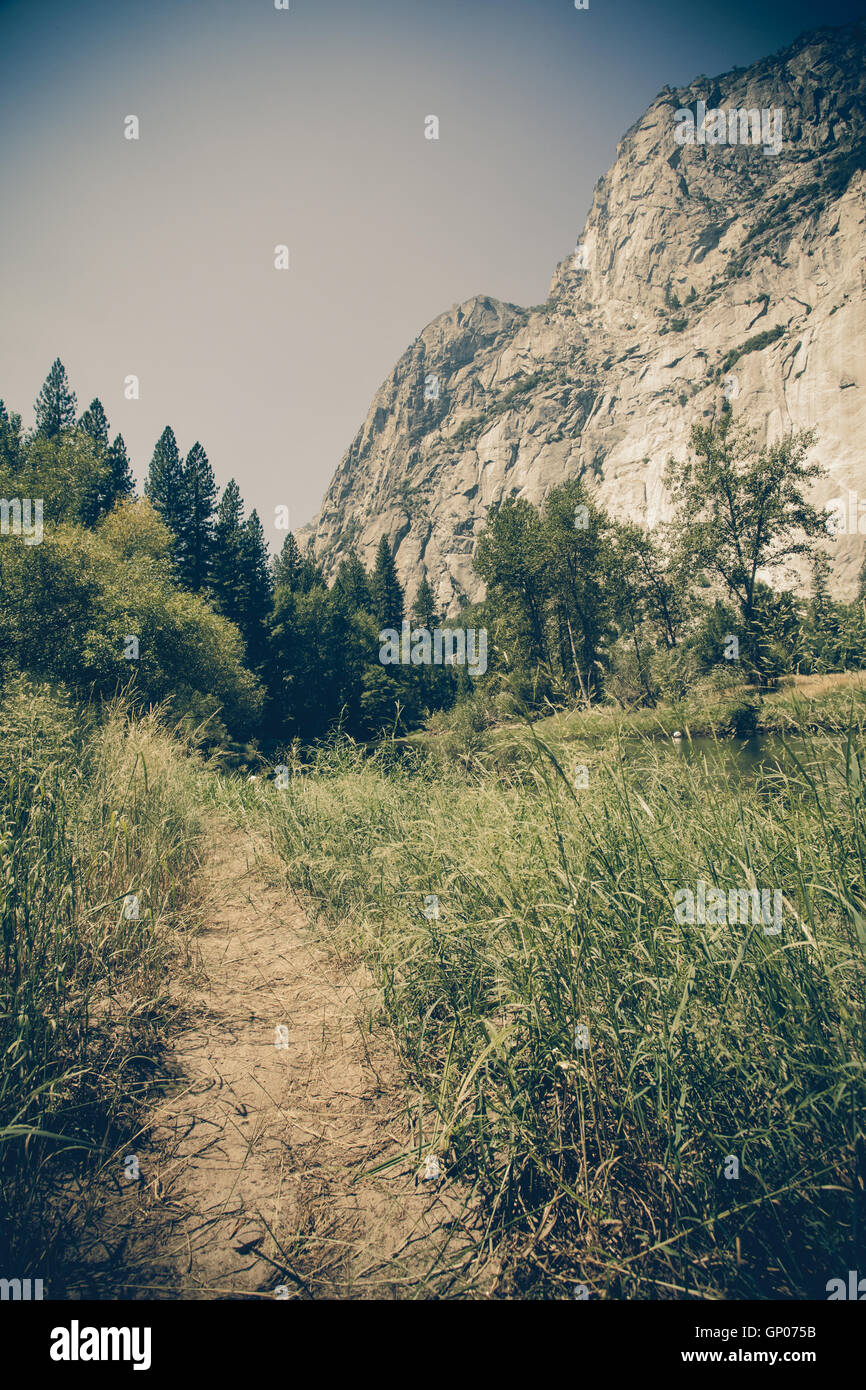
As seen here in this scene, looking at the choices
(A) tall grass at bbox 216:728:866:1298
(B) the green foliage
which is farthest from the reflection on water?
(B) the green foliage

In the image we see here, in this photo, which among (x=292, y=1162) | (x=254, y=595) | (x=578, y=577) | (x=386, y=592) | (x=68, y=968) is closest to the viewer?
(x=292, y=1162)

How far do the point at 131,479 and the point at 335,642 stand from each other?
1979 centimetres

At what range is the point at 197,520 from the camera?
129ft

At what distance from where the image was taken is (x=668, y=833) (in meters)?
2.23

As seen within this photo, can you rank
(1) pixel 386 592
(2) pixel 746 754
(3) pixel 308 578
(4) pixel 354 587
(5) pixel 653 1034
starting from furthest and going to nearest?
1. (4) pixel 354 587
2. (1) pixel 386 592
3. (3) pixel 308 578
4. (2) pixel 746 754
5. (5) pixel 653 1034

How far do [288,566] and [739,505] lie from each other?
44640mm

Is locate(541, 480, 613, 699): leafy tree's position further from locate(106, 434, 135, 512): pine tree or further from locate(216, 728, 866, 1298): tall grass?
locate(216, 728, 866, 1298): tall grass

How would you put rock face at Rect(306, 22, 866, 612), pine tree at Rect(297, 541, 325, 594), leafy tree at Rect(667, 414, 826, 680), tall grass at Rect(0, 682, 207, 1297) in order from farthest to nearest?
rock face at Rect(306, 22, 866, 612)
pine tree at Rect(297, 541, 325, 594)
leafy tree at Rect(667, 414, 826, 680)
tall grass at Rect(0, 682, 207, 1297)

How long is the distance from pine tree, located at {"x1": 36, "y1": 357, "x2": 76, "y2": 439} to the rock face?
174 ft

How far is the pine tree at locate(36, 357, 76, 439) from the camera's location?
3838 centimetres

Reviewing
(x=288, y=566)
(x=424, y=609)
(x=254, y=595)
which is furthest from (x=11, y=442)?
(x=424, y=609)

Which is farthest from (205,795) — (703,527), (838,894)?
(703,527)

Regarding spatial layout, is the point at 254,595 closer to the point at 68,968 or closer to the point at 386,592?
the point at 386,592
